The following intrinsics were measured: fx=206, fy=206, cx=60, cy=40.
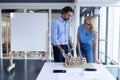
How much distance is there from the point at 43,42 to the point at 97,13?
1.91m

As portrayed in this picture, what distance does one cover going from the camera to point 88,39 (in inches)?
117

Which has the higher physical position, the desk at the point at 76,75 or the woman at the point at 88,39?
the woman at the point at 88,39

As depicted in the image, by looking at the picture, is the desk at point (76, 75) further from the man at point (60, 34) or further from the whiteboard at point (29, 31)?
the whiteboard at point (29, 31)

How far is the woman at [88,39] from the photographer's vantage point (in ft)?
9.29

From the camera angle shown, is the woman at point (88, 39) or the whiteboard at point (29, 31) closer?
the woman at point (88, 39)

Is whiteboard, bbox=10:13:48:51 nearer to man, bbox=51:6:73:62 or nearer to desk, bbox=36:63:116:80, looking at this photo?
man, bbox=51:6:73:62

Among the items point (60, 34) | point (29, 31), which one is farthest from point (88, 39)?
point (29, 31)

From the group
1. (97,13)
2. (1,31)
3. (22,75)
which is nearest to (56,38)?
(22,75)

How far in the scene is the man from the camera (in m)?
2.79

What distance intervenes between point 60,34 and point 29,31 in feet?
11.5

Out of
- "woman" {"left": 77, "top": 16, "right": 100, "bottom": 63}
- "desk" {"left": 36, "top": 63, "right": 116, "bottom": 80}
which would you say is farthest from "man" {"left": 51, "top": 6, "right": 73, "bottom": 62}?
"desk" {"left": 36, "top": 63, "right": 116, "bottom": 80}

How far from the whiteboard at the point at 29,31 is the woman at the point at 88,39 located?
127 inches

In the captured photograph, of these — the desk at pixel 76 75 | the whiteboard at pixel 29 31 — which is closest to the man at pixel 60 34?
the desk at pixel 76 75

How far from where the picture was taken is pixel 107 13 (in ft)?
21.7
